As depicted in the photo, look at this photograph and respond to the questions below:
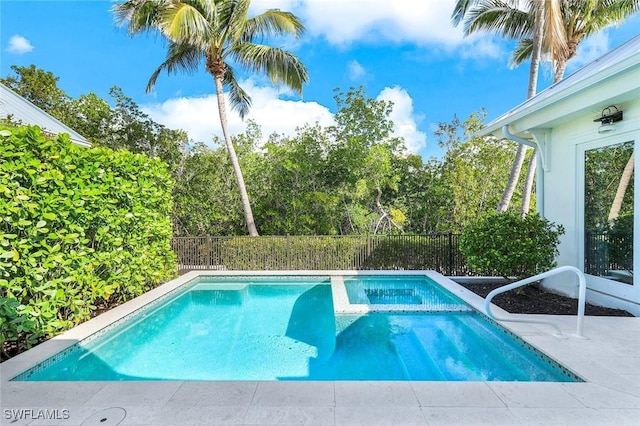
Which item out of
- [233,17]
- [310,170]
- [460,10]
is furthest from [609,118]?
[233,17]

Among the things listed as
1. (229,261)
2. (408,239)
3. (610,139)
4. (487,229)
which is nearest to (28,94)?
(229,261)

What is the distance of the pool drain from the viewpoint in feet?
8.51

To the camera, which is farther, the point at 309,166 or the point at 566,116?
the point at 309,166

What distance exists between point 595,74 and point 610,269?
315cm

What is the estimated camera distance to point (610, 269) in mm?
5500

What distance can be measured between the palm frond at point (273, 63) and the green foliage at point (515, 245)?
8.69 m

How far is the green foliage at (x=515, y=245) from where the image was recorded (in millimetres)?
6070

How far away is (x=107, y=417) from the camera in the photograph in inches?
105

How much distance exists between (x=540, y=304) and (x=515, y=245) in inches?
43.7

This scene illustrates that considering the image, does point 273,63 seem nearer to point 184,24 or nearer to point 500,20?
point 184,24

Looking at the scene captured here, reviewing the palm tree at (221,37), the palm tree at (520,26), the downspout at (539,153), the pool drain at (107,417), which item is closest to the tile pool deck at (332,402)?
the pool drain at (107,417)

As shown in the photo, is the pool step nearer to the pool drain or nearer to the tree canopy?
the pool drain

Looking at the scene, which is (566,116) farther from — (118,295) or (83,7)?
(83,7)

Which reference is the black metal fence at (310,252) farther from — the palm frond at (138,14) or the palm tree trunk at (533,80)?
the palm frond at (138,14)
